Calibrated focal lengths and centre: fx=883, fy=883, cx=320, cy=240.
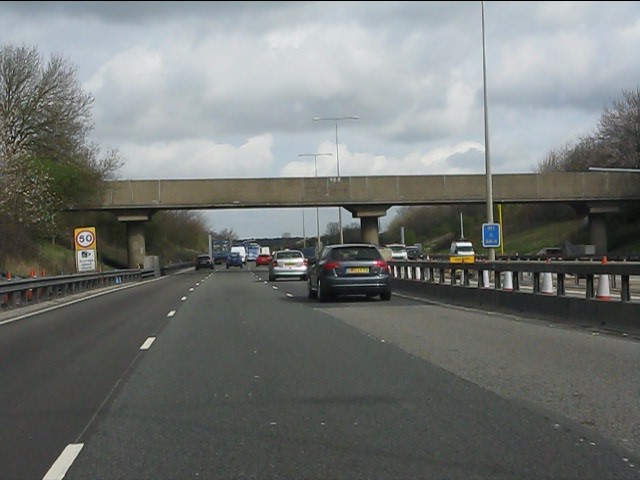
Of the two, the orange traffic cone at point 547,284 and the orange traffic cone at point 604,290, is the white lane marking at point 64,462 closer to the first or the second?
the orange traffic cone at point 604,290

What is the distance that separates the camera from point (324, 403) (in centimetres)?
912

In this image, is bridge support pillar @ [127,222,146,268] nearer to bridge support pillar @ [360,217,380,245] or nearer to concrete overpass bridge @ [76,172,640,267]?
concrete overpass bridge @ [76,172,640,267]

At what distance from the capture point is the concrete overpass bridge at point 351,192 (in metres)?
61.4

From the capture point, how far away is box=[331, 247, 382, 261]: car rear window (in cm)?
2509

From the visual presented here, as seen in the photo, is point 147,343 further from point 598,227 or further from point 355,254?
point 598,227

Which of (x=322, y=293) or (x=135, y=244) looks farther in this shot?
(x=135, y=244)

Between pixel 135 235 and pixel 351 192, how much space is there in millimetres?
16208

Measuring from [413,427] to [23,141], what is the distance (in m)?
51.1

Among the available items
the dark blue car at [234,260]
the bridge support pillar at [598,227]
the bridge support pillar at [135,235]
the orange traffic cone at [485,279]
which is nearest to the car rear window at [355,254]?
the orange traffic cone at [485,279]

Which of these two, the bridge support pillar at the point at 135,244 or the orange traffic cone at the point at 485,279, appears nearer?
the orange traffic cone at the point at 485,279

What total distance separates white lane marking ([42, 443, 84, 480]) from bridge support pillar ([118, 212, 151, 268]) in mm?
56768

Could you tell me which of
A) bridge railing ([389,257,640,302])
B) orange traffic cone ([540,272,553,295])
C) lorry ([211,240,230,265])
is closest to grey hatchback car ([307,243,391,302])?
bridge railing ([389,257,640,302])

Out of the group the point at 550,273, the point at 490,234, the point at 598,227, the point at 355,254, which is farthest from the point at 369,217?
the point at 550,273

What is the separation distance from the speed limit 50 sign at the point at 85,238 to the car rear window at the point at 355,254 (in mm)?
20452
